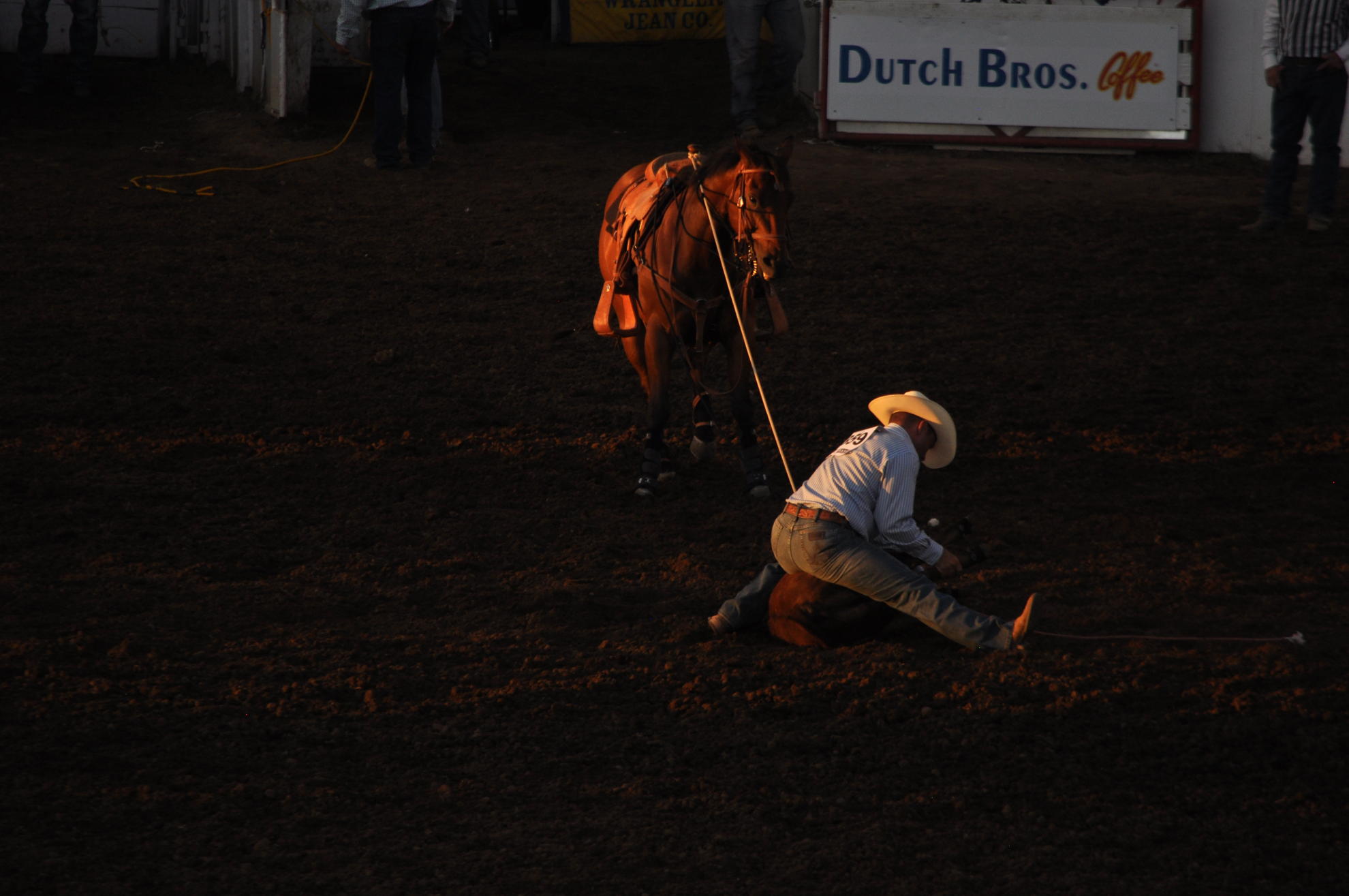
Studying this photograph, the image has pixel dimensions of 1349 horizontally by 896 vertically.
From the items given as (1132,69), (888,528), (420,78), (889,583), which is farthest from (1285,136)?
(420,78)

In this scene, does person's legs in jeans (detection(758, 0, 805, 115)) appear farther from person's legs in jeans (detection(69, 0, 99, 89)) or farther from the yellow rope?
person's legs in jeans (detection(69, 0, 99, 89))

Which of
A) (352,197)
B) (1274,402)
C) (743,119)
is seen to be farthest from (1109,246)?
(352,197)

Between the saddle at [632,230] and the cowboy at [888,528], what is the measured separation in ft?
8.24

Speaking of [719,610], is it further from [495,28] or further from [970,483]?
Answer: [495,28]

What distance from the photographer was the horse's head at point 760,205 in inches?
275

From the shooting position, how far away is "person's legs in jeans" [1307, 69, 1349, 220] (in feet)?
35.7

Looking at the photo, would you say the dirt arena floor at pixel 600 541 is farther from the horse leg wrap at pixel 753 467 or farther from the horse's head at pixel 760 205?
the horse's head at pixel 760 205

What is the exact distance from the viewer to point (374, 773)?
16.1ft

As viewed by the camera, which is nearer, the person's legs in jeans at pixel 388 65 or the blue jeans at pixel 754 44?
the person's legs in jeans at pixel 388 65

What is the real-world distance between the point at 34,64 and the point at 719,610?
543 inches

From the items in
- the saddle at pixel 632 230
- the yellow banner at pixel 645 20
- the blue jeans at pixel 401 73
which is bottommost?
the saddle at pixel 632 230

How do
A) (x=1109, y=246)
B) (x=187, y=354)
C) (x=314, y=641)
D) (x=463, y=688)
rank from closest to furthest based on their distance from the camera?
1. (x=463, y=688)
2. (x=314, y=641)
3. (x=187, y=354)
4. (x=1109, y=246)

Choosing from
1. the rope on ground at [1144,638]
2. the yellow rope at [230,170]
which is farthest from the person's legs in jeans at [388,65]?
the rope on ground at [1144,638]

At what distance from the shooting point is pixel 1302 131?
1133 centimetres
